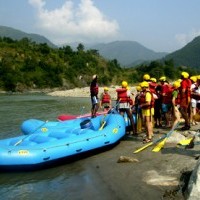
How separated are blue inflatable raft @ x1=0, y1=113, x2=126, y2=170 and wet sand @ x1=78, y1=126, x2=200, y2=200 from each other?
472 millimetres

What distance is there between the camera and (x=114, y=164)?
28.1 feet

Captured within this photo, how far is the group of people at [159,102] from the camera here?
1002cm

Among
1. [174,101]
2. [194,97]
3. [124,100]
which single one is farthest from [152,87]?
[194,97]

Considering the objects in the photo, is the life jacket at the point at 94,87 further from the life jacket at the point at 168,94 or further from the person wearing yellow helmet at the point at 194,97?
the person wearing yellow helmet at the point at 194,97

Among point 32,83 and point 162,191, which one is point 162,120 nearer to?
point 162,191

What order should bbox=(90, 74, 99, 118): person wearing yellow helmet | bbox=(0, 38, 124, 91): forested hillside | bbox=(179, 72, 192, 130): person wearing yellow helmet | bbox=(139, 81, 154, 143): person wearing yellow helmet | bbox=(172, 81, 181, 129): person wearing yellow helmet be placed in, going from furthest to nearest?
bbox=(0, 38, 124, 91): forested hillside < bbox=(90, 74, 99, 118): person wearing yellow helmet < bbox=(172, 81, 181, 129): person wearing yellow helmet < bbox=(179, 72, 192, 130): person wearing yellow helmet < bbox=(139, 81, 154, 143): person wearing yellow helmet

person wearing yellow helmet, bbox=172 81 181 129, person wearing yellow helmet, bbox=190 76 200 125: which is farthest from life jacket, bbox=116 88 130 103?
person wearing yellow helmet, bbox=190 76 200 125

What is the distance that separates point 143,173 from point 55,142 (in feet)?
8.57

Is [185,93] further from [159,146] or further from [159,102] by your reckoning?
[159,146]

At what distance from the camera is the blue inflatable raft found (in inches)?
338

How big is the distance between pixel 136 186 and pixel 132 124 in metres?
4.52

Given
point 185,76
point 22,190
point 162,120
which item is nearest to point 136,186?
point 22,190

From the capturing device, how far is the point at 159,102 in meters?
11.8

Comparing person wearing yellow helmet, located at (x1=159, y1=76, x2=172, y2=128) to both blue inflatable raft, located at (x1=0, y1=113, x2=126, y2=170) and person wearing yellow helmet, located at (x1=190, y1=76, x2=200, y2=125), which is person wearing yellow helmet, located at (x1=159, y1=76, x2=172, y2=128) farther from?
blue inflatable raft, located at (x1=0, y1=113, x2=126, y2=170)
